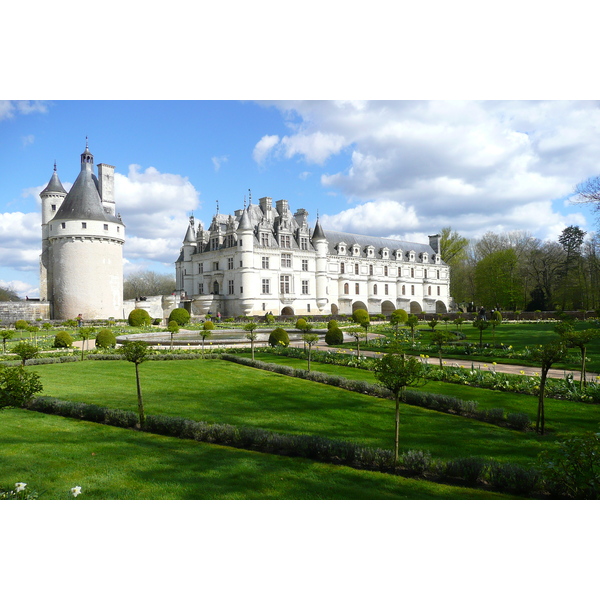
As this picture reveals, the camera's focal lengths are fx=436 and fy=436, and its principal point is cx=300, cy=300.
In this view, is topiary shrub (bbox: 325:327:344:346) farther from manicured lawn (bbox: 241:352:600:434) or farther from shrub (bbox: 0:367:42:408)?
shrub (bbox: 0:367:42:408)

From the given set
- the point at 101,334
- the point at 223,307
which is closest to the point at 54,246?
the point at 223,307

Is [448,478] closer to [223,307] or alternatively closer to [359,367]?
[359,367]

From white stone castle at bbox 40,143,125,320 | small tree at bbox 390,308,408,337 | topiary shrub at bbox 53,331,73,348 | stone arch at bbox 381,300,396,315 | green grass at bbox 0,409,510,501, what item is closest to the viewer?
green grass at bbox 0,409,510,501

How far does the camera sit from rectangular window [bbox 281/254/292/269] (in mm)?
42031

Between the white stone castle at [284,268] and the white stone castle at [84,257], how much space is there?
7.78 m

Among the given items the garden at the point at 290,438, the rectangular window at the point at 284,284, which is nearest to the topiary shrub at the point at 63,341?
the garden at the point at 290,438

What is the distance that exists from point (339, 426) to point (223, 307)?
3507 cm

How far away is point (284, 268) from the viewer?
137 feet

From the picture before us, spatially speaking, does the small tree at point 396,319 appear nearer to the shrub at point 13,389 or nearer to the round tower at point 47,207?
the shrub at point 13,389

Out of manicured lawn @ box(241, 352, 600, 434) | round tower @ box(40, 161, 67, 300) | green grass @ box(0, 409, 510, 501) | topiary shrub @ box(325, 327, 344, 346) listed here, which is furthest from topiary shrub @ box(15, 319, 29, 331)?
round tower @ box(40, 161, 67, 300)

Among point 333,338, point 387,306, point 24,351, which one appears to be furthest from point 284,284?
point 24,351

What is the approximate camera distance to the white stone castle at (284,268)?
39.8 metres

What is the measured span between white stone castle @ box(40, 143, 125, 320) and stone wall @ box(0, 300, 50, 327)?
103cm

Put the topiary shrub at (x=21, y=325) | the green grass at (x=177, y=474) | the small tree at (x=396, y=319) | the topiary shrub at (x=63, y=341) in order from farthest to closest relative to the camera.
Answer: the topiary shrub at (x=21, y=325) < the small tree at (x=396, y=319) < the topiary shrub at (x=63, y=341) < the green grass at (x=177, y=474)
